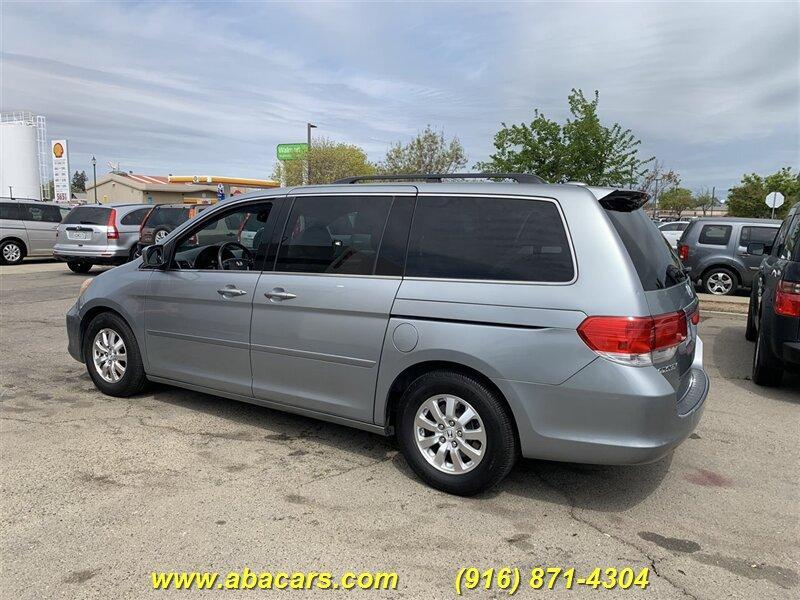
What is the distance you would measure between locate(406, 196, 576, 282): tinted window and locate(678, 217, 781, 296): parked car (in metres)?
10.6

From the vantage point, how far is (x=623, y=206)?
367 centimetres

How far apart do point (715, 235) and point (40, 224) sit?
17872mm

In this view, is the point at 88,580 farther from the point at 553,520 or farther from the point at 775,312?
the point at 775,312

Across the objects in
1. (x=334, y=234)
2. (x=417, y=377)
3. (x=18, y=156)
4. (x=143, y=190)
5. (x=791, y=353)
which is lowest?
(x=791, y=353)

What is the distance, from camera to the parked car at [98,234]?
1466cm

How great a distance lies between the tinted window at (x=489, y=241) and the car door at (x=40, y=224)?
17.6m

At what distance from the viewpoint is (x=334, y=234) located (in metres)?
4.11

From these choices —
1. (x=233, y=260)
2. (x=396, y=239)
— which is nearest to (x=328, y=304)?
(x=396, y=239)

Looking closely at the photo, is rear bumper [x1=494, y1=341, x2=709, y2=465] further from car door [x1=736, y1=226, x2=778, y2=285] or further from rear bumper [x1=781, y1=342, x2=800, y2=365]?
car door [x1=736, y1=226, x2=778, y2=285]

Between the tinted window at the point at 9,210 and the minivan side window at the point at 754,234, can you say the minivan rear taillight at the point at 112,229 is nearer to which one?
the tinted window at the point at 9,210

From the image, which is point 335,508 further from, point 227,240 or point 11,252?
Result: point 11,252

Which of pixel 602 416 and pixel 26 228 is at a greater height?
pixel 26 228

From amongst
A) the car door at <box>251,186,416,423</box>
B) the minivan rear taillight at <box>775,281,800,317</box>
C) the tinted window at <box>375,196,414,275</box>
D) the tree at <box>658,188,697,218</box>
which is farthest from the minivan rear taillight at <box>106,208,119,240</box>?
the tree at <box>658,188,697,218</box>

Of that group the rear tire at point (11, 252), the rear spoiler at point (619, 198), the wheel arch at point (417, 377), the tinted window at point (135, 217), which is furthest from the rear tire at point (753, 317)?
the rear tire at point (11, 252)
